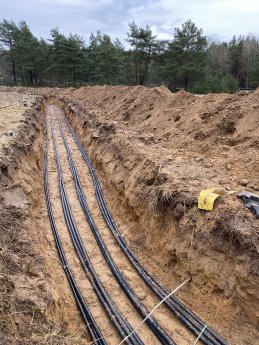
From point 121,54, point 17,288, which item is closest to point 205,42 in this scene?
point 121,54

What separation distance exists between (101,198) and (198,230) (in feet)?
17.4

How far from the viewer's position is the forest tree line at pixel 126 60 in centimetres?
3961

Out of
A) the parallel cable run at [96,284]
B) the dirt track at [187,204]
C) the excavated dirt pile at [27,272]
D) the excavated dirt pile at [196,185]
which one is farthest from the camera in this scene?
the excavated dirt pile at [196,185]

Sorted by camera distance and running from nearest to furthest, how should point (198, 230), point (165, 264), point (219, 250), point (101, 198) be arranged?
1. point (219, 250)
2. point (198, 230)
3. point (165, 264)
4. point (101, 198)

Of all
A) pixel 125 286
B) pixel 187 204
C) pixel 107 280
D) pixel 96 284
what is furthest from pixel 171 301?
pixel 187 204

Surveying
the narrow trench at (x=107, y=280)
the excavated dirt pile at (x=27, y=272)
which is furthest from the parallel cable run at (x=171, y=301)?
the excavated dirt pile at (x=27, y=272)

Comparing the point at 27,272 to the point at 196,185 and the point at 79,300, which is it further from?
the point at 196,185

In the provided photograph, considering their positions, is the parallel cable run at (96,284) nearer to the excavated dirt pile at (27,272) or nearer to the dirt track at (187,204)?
the dirt track at (187,204)

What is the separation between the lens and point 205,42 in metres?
39.8

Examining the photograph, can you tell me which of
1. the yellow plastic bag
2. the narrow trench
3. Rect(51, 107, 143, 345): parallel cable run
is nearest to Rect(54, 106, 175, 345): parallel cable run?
the narrow trench

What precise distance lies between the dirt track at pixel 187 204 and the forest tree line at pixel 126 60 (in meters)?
24.3

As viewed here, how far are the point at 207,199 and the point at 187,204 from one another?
0.70 meters

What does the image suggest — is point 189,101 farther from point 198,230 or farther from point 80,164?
point 198,230

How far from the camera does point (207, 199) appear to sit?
7.77 meters
